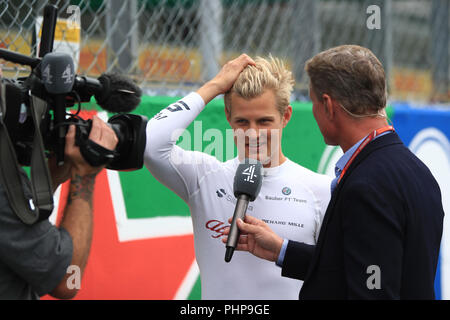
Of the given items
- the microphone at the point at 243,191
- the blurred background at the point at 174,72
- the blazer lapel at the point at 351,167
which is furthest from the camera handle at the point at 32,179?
the blurred background at the point at 174,72

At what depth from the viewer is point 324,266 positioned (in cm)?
177

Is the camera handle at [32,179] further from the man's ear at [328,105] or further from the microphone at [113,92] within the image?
the man's ear at [328,105]

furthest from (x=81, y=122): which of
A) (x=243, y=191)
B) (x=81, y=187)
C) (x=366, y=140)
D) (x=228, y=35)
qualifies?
(x=228, y=35)

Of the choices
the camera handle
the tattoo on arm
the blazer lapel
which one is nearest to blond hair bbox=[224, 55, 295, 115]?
the blazer lapel

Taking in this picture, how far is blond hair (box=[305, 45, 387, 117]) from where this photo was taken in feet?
6.08

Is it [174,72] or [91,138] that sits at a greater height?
[91,138]

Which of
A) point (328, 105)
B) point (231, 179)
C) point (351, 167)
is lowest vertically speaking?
point (231, 179)

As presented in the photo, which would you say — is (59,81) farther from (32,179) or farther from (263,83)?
(263,83)

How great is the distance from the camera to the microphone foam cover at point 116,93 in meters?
1.87

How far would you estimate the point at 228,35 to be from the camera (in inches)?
141

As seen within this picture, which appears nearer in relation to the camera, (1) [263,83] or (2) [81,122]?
(2) [81,122]

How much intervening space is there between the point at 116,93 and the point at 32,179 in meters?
0.44

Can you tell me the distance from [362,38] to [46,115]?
11.2ft

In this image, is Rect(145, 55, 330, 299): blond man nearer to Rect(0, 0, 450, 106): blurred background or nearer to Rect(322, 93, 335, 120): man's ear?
Rect(322, 93, 335, 120): man's ear
